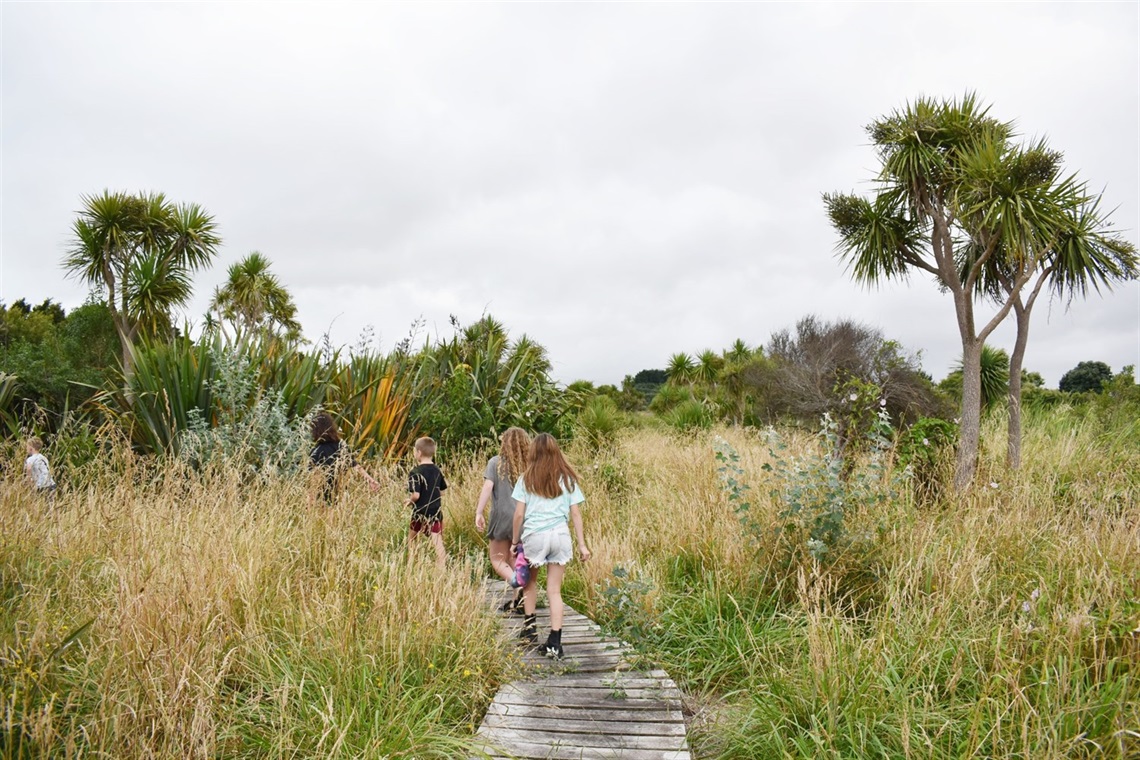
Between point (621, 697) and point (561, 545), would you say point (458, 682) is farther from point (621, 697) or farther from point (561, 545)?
point (561, 545)

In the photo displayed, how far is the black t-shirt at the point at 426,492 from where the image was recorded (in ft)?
18.7

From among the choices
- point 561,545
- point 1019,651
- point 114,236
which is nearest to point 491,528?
point 561,545

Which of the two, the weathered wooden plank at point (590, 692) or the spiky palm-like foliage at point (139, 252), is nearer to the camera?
the weathered wooden plank at point (590, 692)

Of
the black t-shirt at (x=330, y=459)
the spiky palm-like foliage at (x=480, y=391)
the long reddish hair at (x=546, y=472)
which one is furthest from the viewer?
the spiky palm-like foliage at (x=480, y=391)

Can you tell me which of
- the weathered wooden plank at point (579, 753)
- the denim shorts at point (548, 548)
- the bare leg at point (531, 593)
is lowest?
the weathered wooden plank at point (579, 753)

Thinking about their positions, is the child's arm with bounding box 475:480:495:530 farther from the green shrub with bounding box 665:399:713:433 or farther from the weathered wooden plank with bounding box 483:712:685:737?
the green shrub with bounding box 665:399:713:433

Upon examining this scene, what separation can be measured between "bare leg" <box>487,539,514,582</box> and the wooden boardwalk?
1.23m

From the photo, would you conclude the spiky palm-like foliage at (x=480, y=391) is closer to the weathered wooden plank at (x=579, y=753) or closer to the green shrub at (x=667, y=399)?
the weathered wooden plank at (x=579, y=753)

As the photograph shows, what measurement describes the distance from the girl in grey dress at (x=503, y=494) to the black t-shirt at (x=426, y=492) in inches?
21.8

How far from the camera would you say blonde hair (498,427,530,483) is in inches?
204

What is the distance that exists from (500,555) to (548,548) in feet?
4.14

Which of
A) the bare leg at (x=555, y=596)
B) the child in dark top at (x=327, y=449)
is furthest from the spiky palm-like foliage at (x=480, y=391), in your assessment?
the bare leg at (x=555, y=596)

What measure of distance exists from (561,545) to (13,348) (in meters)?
16.7

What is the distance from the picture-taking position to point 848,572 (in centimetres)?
438
